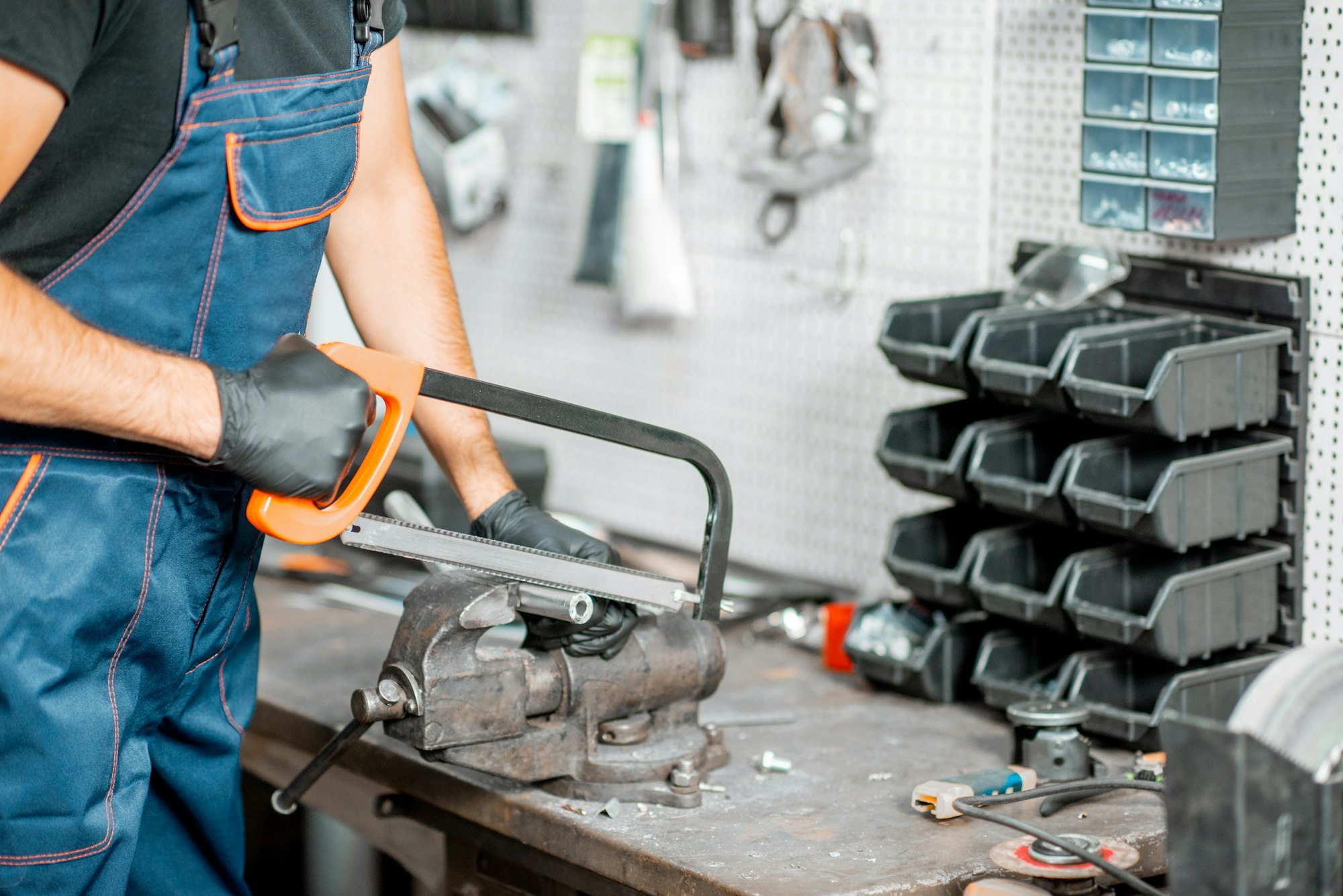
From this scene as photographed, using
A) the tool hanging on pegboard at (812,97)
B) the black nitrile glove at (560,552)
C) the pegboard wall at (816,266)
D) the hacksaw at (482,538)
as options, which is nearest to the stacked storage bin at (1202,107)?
the pegboard wall at (816,266)

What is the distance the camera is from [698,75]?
7.79 ft

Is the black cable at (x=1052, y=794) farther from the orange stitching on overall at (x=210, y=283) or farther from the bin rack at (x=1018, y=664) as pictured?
the orange stitching on overall at (x=210, y=283)

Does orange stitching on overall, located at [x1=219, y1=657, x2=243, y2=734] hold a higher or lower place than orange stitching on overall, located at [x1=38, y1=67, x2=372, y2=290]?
lower

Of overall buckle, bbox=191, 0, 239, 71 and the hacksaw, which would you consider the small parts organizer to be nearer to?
the hacksaw

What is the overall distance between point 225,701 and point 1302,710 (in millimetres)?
1006

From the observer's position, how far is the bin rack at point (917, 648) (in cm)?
183

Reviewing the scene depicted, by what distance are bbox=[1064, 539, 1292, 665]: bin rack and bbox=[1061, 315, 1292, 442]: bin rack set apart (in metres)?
0.15

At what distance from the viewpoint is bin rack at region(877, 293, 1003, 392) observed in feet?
5.68

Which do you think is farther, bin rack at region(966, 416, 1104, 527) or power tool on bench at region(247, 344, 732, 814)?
bin rack at region(966, 416, 1104, 527)

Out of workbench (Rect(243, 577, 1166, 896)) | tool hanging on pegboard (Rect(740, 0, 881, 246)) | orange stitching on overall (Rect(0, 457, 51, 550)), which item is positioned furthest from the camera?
tool hanging on pegboard (Rect(740, 0, 881, 246))

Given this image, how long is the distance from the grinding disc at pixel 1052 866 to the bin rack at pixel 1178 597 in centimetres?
29

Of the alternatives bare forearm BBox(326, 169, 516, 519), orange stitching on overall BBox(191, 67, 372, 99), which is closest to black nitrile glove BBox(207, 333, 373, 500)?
orange stitching on overall BBox(191, 67, 372, 99)

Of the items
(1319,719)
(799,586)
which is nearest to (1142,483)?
(1319,719)

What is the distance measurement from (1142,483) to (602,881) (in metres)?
0.69
